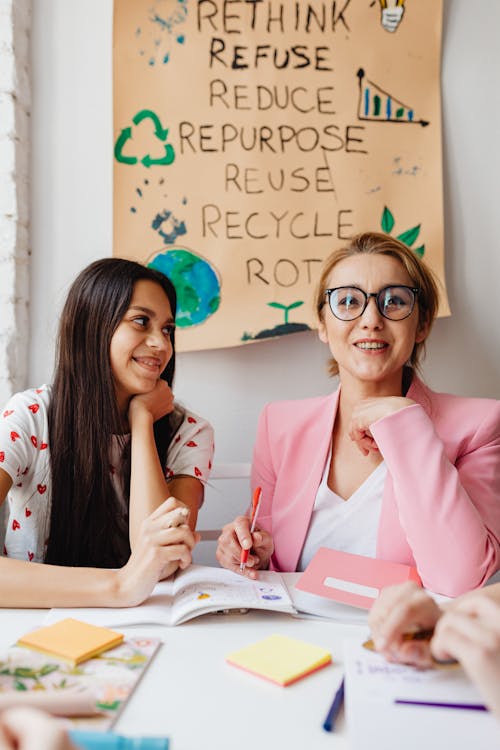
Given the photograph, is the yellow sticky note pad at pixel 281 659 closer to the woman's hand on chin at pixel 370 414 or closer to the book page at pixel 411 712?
the book page at pixel 411 712

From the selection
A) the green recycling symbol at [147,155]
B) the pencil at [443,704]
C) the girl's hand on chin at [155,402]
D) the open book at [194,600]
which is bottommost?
the open book at [194,600]

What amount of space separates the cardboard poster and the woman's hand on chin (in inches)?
21.5

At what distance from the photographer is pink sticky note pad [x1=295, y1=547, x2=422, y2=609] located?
2.99 feet

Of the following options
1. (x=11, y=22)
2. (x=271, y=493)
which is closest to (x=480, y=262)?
(x=271, y=493)

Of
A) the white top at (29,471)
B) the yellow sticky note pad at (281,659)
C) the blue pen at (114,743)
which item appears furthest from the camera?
the white top at (29,471)

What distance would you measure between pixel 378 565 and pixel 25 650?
1.77 feet

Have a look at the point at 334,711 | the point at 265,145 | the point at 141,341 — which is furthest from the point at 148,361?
the point at 334,711

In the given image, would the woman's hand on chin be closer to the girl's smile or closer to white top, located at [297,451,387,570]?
white top, located at [297,451,387,570]

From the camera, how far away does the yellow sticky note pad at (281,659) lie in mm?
686

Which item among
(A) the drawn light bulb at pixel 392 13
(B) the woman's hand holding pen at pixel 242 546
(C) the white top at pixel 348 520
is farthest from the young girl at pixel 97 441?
(A) the drawn light bulb at pixel 392 13

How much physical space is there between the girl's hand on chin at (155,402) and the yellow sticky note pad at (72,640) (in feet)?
1.85

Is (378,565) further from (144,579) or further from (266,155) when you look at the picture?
(266,155)

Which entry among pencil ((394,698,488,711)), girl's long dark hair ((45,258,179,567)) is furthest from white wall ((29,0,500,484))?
pencil ((394,698,488,711))

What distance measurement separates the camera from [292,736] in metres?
0.58
